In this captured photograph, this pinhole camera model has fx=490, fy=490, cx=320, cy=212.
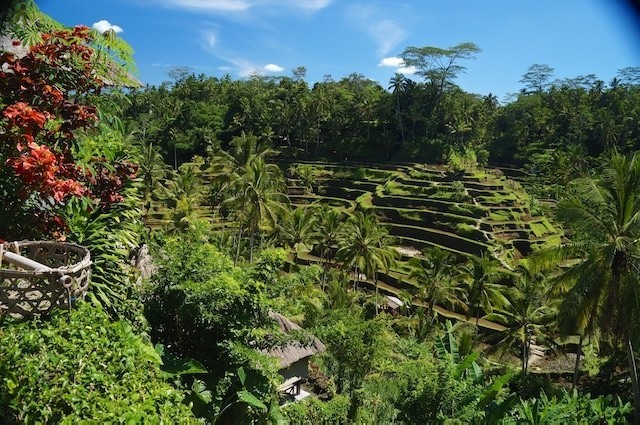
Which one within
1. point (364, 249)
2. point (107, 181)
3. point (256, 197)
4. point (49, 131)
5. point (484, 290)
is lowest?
point (484, 290)

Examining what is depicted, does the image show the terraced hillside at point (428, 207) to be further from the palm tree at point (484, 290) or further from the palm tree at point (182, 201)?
the palm tree at point (484, 290)

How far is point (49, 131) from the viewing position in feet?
13.2

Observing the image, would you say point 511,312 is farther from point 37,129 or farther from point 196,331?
point 37,129

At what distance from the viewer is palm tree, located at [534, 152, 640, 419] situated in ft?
35.4

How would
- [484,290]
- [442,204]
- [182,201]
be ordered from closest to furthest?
[484,290]
[182,201]
[442,204]

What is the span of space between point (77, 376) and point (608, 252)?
11.0 m

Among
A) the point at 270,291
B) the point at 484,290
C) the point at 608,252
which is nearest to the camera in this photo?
the point at 270,291

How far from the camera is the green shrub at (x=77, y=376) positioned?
2760 mm

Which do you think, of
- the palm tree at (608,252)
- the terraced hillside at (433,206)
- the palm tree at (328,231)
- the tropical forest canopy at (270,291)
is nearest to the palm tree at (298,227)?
the tropical forest canopy at (270,291)

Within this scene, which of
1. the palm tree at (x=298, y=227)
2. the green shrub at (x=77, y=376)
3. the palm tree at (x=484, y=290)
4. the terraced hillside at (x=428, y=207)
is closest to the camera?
the green shrub at (x=77, y=376)

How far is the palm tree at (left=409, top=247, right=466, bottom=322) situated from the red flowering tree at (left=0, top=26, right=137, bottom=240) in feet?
74.3

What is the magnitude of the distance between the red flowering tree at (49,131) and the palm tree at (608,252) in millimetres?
10497

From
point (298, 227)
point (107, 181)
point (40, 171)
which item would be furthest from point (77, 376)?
point (298, 227)

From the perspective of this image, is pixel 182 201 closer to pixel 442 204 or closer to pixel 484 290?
pixel 484 290
